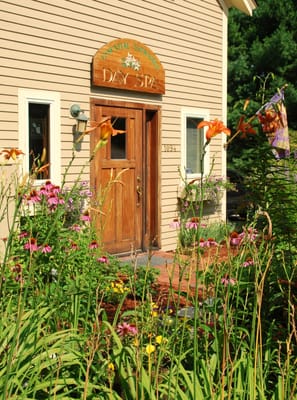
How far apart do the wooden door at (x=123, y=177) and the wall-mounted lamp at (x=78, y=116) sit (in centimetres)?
50

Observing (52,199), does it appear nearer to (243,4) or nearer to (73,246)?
(73,246)

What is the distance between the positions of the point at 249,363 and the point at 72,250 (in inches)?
92.7

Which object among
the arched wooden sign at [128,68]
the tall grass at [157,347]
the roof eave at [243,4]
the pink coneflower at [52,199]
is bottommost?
the tall grass at [157,347]

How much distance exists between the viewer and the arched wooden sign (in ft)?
26.0

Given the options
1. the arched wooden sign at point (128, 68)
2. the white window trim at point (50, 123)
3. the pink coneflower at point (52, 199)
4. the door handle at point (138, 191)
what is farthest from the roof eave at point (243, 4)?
the pink coneflower at point (52, 199)

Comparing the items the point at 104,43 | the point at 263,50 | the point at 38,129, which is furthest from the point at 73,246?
the point at 263,50

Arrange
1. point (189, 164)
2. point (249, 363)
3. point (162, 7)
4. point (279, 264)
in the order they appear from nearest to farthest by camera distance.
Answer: point (249, 363) → point (279, 264) → point (162, 7) → point (189, 164)

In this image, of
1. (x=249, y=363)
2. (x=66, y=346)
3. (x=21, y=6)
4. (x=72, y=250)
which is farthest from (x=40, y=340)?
(x=21, y=6)

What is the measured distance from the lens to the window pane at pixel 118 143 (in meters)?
8.53

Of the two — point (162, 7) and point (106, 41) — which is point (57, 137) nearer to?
point (106, 41)

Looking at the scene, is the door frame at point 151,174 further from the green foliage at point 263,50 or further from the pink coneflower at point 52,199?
the green foliage at point 263,50

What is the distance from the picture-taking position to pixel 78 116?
7.57m

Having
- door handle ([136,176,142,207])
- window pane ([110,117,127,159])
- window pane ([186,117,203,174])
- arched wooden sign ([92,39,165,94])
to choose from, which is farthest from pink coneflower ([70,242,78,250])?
window pane ([186,117,203,174])

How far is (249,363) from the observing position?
2.39m
